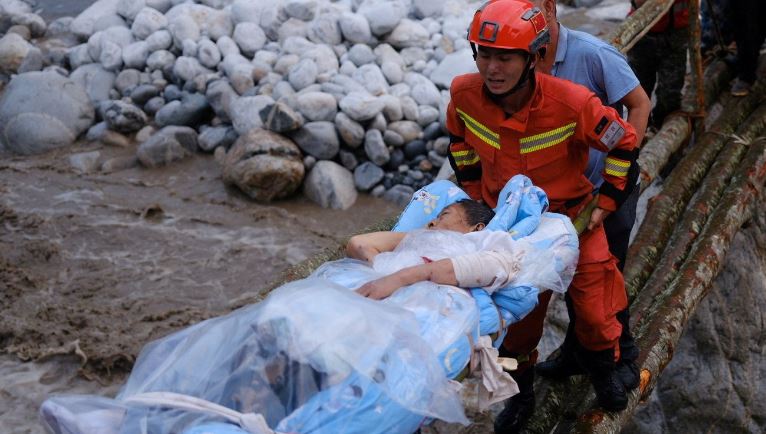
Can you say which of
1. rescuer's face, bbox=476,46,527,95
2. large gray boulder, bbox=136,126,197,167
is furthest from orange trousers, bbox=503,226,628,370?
large gray boulder, bbox=136,126,197,167

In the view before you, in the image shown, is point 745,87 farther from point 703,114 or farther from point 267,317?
point 267,317

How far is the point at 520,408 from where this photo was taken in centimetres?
369

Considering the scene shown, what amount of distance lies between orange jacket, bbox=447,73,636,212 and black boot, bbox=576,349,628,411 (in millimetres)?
538

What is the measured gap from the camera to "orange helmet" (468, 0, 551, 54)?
279 centimetres

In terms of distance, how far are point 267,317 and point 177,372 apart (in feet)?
0.88

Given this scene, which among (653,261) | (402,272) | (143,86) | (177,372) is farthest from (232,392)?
(143,86)

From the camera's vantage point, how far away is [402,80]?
9.15m

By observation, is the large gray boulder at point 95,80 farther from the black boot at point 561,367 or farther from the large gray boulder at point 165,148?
the black boot at point 561,367

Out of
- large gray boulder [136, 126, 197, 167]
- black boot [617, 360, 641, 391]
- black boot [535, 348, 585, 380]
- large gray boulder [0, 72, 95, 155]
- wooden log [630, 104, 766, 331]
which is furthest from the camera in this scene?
large gray boulder [0, 72, 95, 155]

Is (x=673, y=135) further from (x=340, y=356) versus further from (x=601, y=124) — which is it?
(x=340, y=356)

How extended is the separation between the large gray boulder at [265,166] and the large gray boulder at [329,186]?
122mm

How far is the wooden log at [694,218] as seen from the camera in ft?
13.5

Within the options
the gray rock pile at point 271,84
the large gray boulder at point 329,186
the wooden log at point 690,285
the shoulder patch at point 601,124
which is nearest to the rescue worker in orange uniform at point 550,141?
the shoulder patch at point 601,124

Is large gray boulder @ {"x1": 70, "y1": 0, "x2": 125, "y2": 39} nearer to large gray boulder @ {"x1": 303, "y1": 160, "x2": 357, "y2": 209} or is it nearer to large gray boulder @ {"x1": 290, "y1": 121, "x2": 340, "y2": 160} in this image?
large gray boulder @ {"x1": 290, "y1": 121, "x2": 340, "y2": 160}
